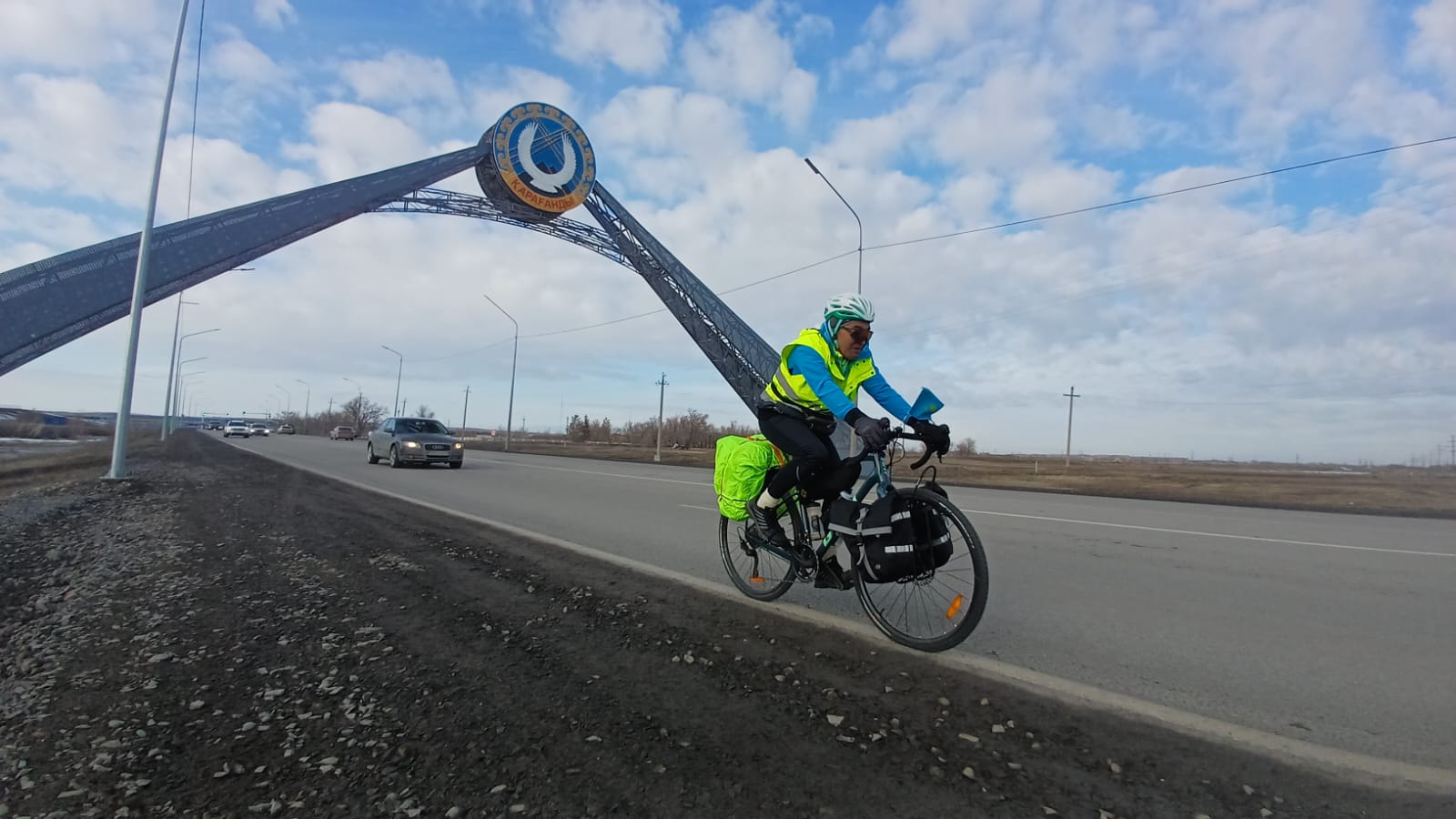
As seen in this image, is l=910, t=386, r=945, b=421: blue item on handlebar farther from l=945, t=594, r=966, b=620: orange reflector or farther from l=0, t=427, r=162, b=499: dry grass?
l=0, t=427, r=162, b=499: dry grass

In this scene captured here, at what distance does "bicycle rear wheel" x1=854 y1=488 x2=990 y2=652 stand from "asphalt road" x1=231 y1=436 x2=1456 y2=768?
0.29m

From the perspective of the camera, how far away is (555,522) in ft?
26.2

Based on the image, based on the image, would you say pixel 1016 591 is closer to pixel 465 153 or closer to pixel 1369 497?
pixel 1369 497

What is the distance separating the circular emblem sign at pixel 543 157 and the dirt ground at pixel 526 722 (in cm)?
2441

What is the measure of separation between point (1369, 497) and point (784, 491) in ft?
74.5

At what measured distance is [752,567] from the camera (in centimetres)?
444

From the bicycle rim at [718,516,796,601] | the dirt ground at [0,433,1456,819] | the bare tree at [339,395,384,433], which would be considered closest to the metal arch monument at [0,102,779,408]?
the dirt ground at [0,433,1456,819]

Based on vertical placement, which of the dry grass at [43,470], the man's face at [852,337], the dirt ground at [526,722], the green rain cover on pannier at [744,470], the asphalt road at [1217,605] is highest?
the man's face at [852,337]

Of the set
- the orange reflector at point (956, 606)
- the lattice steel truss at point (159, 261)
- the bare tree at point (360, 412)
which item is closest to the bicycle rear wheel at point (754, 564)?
the orange reflector at point (956, 606)

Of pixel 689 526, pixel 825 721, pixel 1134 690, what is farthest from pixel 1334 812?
pixel 689 526

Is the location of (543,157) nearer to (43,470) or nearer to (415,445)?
(415,445)

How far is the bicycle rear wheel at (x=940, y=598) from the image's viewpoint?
315 cm

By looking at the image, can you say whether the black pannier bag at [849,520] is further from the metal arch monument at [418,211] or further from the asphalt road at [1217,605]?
the metal arch monument at [418,211]

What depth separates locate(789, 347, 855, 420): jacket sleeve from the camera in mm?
3424
